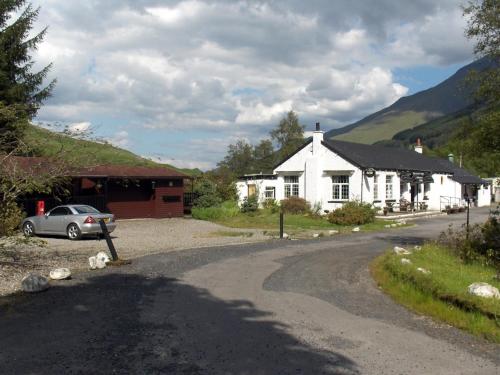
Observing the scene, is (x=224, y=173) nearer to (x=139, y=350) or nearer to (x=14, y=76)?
(x=14, y=76)

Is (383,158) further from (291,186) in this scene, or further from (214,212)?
(214,212)

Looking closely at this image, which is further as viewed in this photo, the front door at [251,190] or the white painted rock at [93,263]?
the front door at [251,190]

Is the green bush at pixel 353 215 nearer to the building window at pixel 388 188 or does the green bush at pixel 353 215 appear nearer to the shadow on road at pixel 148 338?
the building window at pixel 388 188

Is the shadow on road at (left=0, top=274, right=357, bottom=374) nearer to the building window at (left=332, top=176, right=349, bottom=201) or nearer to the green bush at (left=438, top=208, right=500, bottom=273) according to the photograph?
the green bush at (left=438, top=208, right=500, bottom=273)

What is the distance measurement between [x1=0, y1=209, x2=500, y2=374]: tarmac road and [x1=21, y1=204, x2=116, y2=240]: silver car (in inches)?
301

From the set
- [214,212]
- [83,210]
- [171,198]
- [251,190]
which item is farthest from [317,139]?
[83,210]

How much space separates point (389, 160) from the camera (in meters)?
37.2

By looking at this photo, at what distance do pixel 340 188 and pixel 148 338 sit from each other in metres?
27.4

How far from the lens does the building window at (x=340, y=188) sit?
32.7 m

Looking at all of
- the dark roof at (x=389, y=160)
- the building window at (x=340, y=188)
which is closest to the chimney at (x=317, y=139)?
the dark roof at (x=389, y=160)

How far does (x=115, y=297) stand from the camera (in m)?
9.07

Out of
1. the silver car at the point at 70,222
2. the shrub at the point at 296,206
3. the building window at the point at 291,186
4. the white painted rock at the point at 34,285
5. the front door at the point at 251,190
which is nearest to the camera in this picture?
the white painted rock at the point at 34,285

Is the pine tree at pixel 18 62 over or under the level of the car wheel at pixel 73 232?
over

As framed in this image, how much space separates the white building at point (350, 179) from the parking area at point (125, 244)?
864cm
